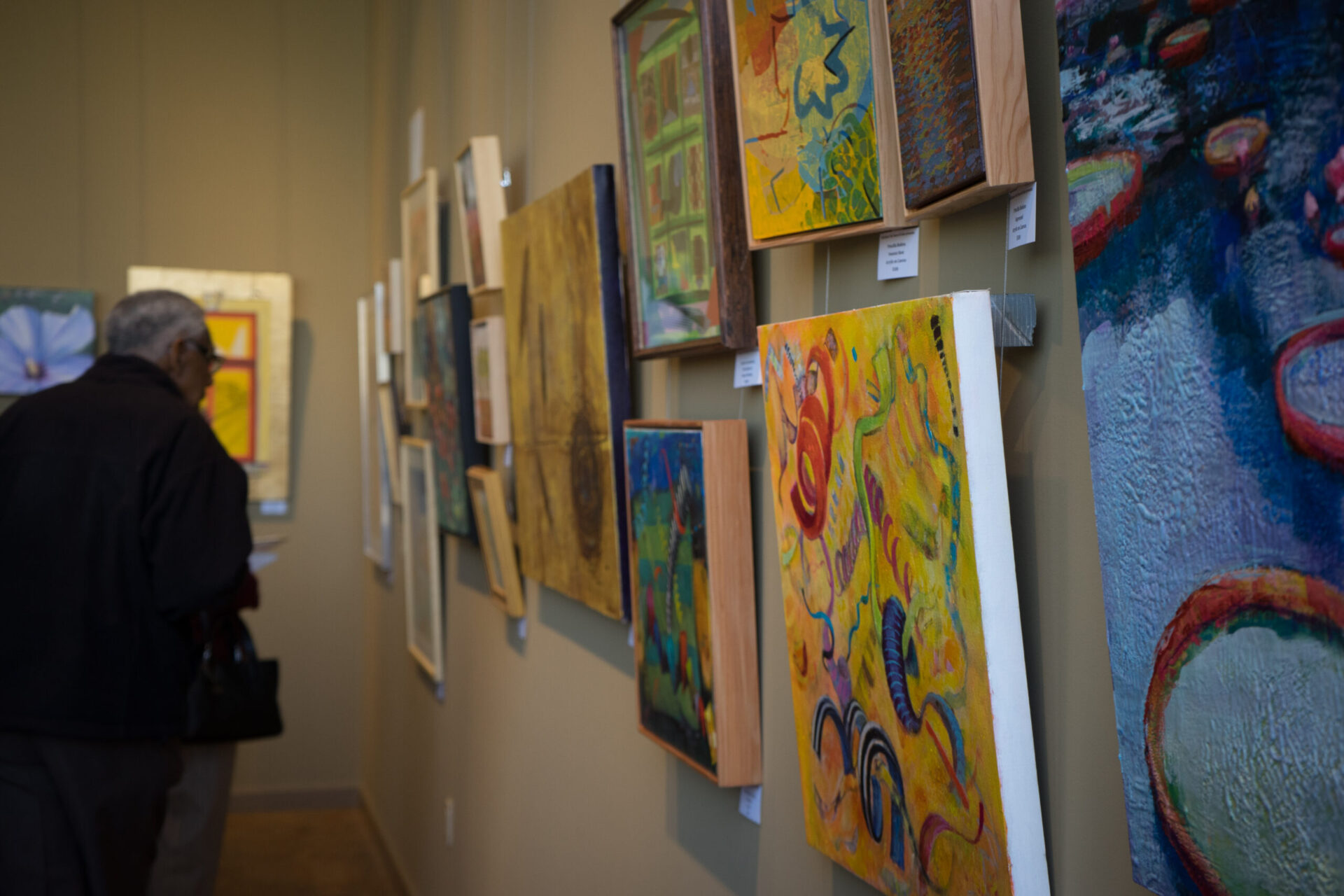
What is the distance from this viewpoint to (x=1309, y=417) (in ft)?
2.41

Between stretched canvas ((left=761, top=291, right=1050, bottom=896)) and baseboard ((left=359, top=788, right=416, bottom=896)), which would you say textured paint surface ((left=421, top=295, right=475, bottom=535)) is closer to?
baseboard ((left=359, top=788, right=416, bottom=896))

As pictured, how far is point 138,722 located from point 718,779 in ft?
6.45

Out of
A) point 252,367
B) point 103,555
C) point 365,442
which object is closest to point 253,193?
point 252,367

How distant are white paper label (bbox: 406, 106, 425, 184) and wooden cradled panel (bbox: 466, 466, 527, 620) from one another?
2.04 meters

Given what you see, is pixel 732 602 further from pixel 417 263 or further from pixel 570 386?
pixel 417 263

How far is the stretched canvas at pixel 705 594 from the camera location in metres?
1.73

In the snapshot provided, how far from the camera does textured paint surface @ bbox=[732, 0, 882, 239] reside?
1263mm

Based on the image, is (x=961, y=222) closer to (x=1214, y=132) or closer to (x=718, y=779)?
(x=1214, y=132)

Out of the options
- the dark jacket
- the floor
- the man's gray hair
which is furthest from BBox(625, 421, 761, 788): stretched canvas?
the floor

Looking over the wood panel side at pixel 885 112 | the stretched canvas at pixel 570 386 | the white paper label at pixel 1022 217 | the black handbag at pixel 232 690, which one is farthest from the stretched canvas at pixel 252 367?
Answer: the white paper label at pixel 1022 217

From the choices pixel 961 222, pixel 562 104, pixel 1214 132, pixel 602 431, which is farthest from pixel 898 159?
pixel 562 104

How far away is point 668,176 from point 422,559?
3103 mm

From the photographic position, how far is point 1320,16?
707 millimetres

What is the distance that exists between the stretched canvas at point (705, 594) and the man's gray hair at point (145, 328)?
76.6 inches
